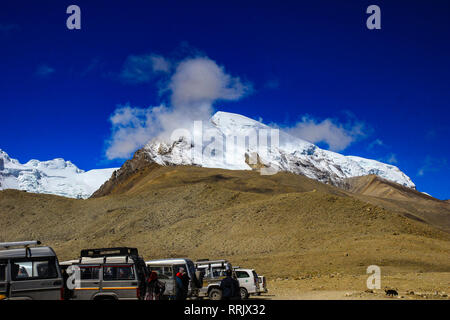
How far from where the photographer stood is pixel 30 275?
13.0 m

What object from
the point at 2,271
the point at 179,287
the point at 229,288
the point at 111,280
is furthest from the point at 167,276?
the point at 229,288

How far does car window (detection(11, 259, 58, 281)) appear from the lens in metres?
12.7

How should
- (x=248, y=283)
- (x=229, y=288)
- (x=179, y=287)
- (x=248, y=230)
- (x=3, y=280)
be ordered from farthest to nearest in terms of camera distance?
(x=248, y=230) < (x=248, y=283) < (x=179, y=287) < (x=3, y=280) < (x=229, y=288)

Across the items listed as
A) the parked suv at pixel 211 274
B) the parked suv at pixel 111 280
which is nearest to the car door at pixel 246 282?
the parked suv at pixel 211 274

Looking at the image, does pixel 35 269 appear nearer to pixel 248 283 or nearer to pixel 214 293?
pixel 214 293

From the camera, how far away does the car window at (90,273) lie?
15.3 m

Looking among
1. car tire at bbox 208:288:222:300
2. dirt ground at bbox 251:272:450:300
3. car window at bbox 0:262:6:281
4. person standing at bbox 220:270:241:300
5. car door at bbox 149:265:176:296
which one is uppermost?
car window at bbox 0:262:6:281

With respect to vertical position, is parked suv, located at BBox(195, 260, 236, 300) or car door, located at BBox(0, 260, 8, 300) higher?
car door, located at BBox(0, 260, 8, 300)

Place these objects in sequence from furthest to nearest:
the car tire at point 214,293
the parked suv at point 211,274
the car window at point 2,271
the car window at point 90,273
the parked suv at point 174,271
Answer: the parked suv at point 211,274, the car tire at point 214,293, the parked suv at point 174,271, the car window at point 90,273, the car window at point 2,271

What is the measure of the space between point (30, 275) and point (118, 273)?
2993 millimetres

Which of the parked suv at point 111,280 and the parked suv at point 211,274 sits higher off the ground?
the parked suv at point 111,280

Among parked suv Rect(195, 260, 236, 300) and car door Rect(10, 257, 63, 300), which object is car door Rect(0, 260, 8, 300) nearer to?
car door Rect(10, 257, 63, 300)

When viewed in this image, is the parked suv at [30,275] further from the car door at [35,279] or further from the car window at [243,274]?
the car window at [243,274]

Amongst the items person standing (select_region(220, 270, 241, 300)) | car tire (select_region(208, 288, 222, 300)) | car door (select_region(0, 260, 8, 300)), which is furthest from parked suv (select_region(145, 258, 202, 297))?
person standing (select_region(220, 270, 241, 300))
